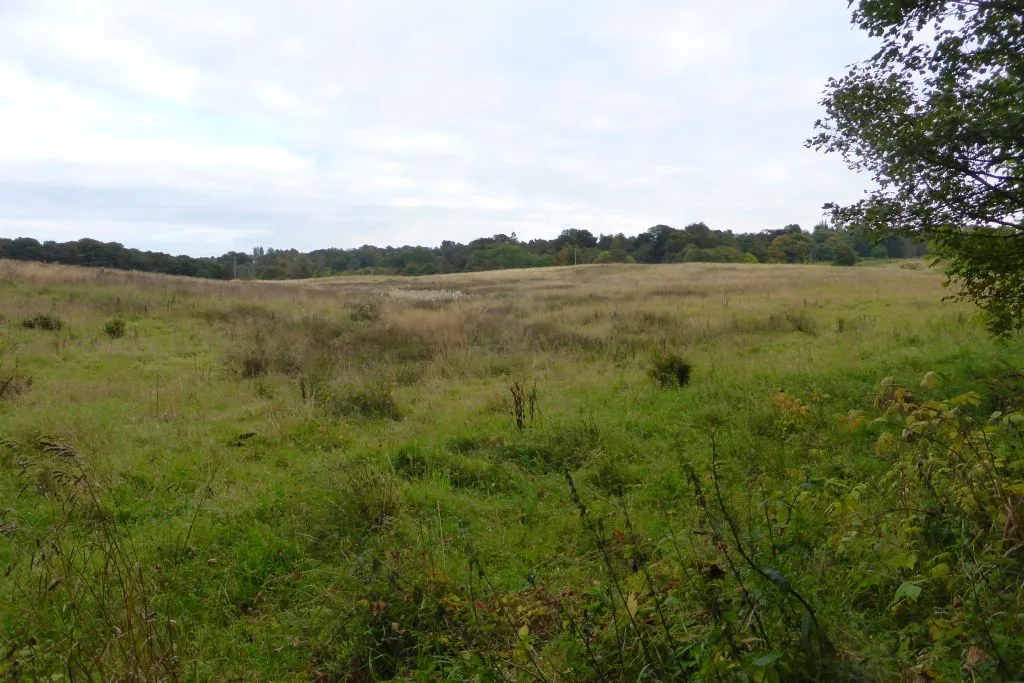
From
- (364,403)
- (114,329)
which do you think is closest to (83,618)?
(364,403)

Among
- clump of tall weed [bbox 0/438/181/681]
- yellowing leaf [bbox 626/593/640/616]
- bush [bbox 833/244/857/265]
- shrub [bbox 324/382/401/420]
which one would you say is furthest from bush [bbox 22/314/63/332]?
bush [bbox 833/244/857/265]

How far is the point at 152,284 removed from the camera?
22609mm

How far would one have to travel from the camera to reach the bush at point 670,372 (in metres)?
8.97

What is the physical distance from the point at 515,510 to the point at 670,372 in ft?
15.5

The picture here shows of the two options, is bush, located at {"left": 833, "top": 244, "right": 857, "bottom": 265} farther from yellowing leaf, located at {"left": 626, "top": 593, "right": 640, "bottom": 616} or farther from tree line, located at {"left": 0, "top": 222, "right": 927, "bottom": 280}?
yellowing leaf, located at {"left": 626, "top": 593, "right": 640, "bottom": 616}

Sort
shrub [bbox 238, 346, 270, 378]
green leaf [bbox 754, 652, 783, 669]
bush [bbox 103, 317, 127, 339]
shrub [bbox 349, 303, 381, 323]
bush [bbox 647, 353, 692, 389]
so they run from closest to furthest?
1. green leaf [bbox 754, 652, 783, 669]
2. bush [bbox 647, 353, 692, 389]
3. shrub [bbox 238, 346, 270, 378]
4. bush [bbox 103, 317, 127, 339]
5. shrub [bbox 349, 303, 381, 323]

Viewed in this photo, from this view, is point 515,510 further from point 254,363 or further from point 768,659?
point 254,363

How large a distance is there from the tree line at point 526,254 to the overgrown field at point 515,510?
5560 cm

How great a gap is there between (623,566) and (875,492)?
1854 mm

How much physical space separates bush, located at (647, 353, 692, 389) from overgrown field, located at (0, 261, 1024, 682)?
0.04 m

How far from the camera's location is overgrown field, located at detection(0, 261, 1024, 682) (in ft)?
→ 8.44

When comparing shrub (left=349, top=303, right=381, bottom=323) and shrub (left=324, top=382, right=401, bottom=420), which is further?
shrub (left=349, top=303, right=381, bottom=323)

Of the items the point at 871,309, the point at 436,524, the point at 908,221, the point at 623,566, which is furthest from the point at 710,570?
the point at 871,309

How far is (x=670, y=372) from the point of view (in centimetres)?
913
